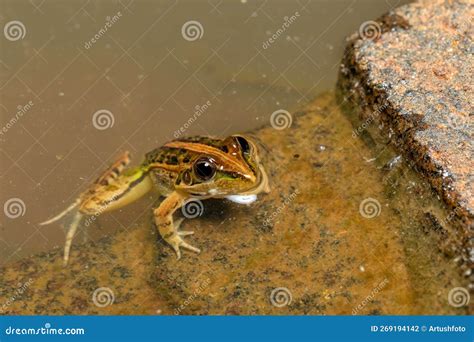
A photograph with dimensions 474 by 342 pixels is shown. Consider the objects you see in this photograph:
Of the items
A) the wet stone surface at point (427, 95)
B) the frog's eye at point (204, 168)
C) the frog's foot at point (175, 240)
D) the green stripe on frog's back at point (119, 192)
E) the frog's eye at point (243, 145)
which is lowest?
the green stripe on frog's back at point (119, 192)

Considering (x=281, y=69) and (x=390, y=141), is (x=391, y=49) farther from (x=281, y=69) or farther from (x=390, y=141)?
(x=281, y=69)

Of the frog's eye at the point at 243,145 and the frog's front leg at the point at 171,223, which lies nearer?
the frog's eye at the point at 243,145

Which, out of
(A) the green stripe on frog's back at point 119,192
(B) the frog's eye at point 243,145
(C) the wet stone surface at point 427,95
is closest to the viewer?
(C) the wet stone surface at point 427,95

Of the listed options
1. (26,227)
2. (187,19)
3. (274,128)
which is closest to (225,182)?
(274,128)

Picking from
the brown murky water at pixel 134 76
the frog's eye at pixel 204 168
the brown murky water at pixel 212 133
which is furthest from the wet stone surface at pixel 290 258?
the brown murky water at pixel 134 76

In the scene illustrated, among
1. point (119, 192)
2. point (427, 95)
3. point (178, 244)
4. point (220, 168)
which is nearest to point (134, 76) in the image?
point (119, 192)

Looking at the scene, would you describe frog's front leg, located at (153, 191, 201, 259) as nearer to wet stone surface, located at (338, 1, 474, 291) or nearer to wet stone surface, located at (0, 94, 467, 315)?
wet stone surface, located at (0, 94, 467, 315)

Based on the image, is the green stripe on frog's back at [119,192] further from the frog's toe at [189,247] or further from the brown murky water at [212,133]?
the frog's toe at [189,247]
